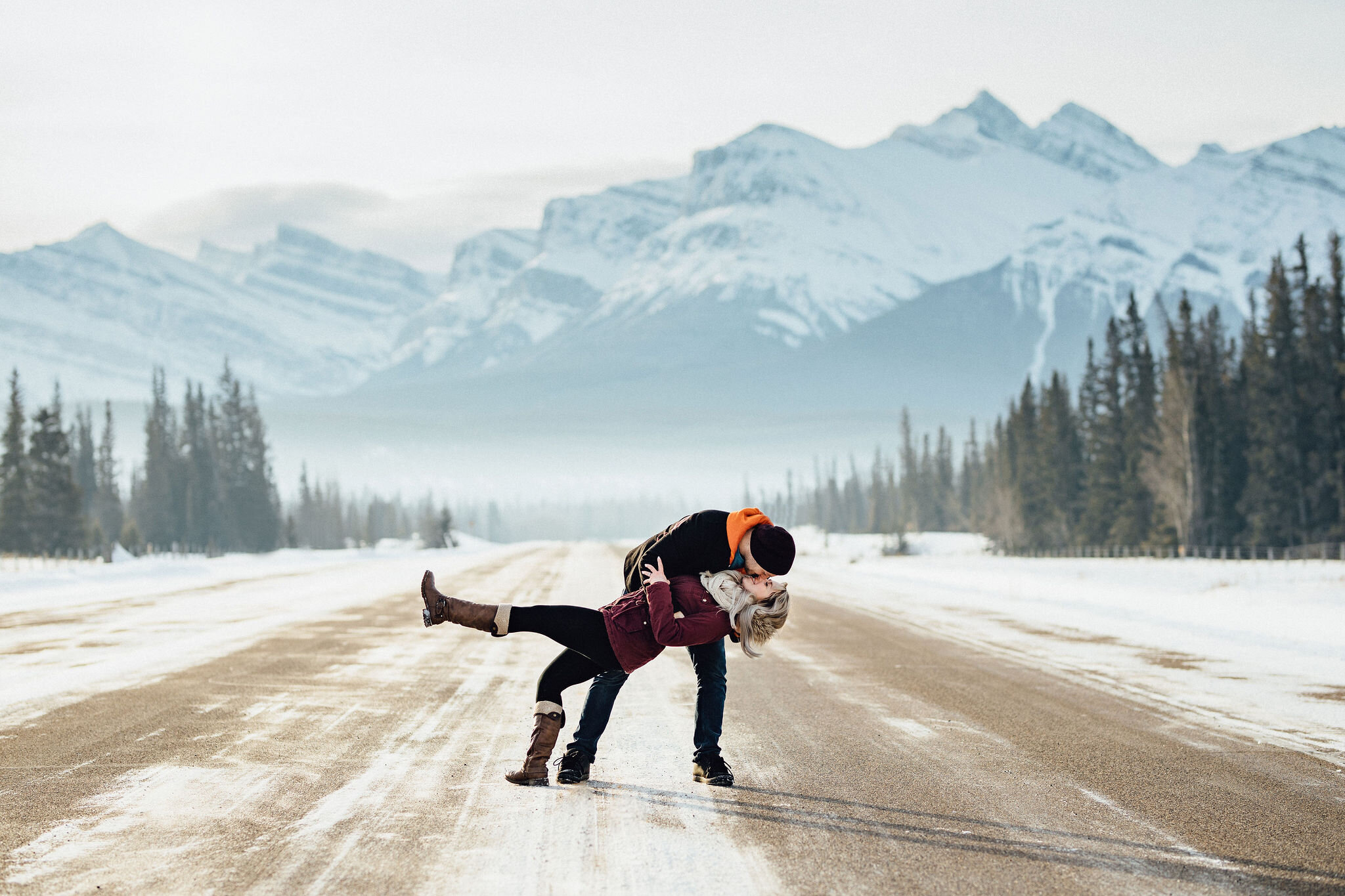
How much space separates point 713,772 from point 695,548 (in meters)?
1.32

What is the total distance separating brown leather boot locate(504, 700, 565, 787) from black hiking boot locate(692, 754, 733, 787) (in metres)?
0.82

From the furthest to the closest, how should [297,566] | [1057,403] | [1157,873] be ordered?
[1057,403], [297,566], [1157,873]

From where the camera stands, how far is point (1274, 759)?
733 cm

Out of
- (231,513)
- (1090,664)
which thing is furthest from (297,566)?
(231,513)

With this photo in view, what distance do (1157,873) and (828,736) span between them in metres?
3.40

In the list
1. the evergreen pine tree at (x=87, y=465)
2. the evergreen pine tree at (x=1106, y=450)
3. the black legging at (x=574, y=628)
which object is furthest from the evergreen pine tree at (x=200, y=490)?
the black legging at (x=574, y=628)

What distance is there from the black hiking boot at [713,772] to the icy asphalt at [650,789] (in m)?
0.13

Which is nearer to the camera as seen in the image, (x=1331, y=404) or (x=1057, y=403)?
(x=1331, y=404)

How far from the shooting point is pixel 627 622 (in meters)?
6.50

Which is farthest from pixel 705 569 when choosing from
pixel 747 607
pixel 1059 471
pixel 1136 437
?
pixel 1059 471

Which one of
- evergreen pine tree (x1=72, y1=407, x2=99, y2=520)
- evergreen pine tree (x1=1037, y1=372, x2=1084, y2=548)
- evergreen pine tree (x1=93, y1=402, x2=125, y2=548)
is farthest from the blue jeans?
evergreen pine tree (x1=72, y1=407, x2=99, y2=520)

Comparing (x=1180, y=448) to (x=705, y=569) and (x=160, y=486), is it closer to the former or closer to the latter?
(x=705, y=569)

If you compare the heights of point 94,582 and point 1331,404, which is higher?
point 1331,404

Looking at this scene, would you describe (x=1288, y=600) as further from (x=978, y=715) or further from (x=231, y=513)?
(x=231, y=513)
